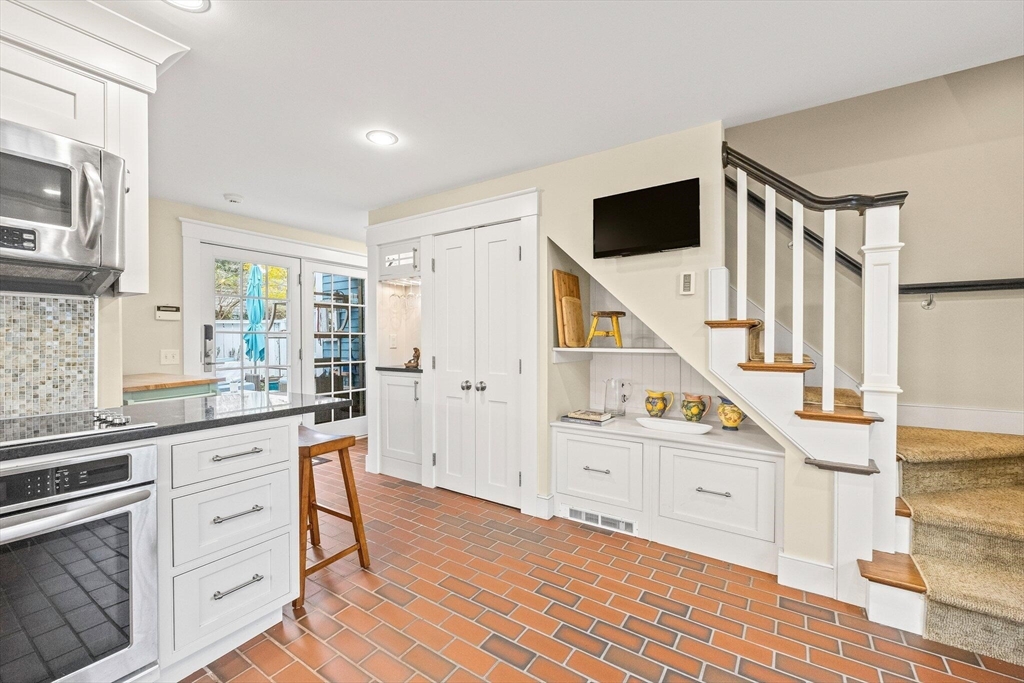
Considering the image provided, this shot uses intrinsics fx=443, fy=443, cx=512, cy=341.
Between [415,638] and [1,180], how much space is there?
2.11 meters

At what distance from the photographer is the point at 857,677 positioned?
5.14 ft

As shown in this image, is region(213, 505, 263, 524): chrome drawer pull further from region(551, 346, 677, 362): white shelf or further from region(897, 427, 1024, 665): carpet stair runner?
region(897, 427, 1024, 665): carpet stair runner

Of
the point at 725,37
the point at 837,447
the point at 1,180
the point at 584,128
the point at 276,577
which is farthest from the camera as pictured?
the point at 584,128

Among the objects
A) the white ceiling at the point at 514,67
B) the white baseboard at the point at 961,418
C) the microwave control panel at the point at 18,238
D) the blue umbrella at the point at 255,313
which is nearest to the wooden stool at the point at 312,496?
the microwave control panel at the point at 18,238

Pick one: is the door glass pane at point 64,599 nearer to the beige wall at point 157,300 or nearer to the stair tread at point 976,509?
the beige wall at point 157,300

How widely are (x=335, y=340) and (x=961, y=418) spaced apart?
5.24 m

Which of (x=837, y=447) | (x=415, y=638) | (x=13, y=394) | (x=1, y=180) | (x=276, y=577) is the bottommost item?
(x=415, y=638)

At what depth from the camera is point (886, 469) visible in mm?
2002

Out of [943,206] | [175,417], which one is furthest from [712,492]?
[175,417]

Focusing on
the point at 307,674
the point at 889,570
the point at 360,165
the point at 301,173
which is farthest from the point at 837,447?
the point at 301,173

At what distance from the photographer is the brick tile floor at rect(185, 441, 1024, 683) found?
162 centimetres

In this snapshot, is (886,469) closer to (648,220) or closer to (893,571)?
(893,571)

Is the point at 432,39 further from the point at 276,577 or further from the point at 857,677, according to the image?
the point at 857,677

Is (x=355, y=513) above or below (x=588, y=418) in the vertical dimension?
below
